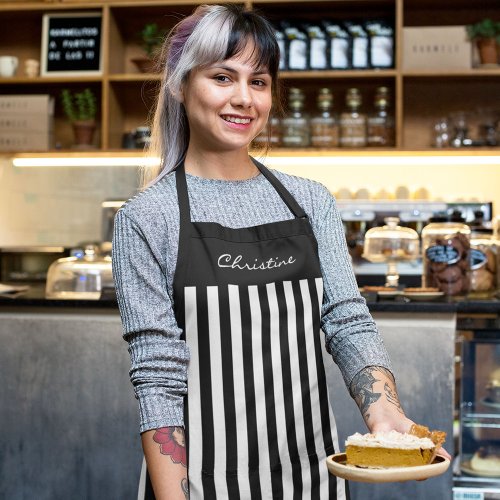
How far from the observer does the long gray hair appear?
1.47 m

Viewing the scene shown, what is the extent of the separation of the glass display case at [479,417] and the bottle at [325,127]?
181 centimetres

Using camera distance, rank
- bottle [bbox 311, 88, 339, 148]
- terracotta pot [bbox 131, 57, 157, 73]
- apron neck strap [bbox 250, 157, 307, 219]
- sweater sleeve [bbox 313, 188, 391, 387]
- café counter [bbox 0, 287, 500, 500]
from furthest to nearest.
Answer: terracotta pot [bbox 131, 57, 157, 73], bottle [bbox 311, 88, 339, 148], café counter [bbox 0, 287, 500, 500], apron neck strap [bbox 250, 157, 307, 219], sweater sleeve [bbox 313, 188, 391, 387]

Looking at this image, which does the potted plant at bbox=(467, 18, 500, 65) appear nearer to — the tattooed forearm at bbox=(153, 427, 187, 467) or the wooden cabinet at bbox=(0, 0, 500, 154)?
the wooden cabinet at bbox=(0, 0, 500, 154)

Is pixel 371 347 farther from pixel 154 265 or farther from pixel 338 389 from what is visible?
pixel 338 389

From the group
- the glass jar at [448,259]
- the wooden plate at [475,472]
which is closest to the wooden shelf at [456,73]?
the glass jar at [448,259]

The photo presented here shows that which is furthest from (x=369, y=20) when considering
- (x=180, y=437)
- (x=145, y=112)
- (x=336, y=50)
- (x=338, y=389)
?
(x=180, y=437)

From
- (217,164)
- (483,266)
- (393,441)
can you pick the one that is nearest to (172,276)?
(217,164)

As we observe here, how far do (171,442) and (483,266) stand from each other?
2168 millimetres

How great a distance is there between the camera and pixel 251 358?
1521 mm

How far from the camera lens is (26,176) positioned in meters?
5.18

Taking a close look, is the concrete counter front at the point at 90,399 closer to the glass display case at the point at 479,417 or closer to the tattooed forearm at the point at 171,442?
the glass display case at the point at 479,417

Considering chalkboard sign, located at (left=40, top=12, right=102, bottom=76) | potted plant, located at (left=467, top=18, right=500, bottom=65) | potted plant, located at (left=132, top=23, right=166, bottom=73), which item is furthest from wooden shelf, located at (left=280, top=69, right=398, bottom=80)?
chalkboard sign, located at (left=40, top=12, right=102, bottom=76)

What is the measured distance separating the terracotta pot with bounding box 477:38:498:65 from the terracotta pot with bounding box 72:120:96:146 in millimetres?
1964

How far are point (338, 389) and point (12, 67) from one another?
9.19 feet
